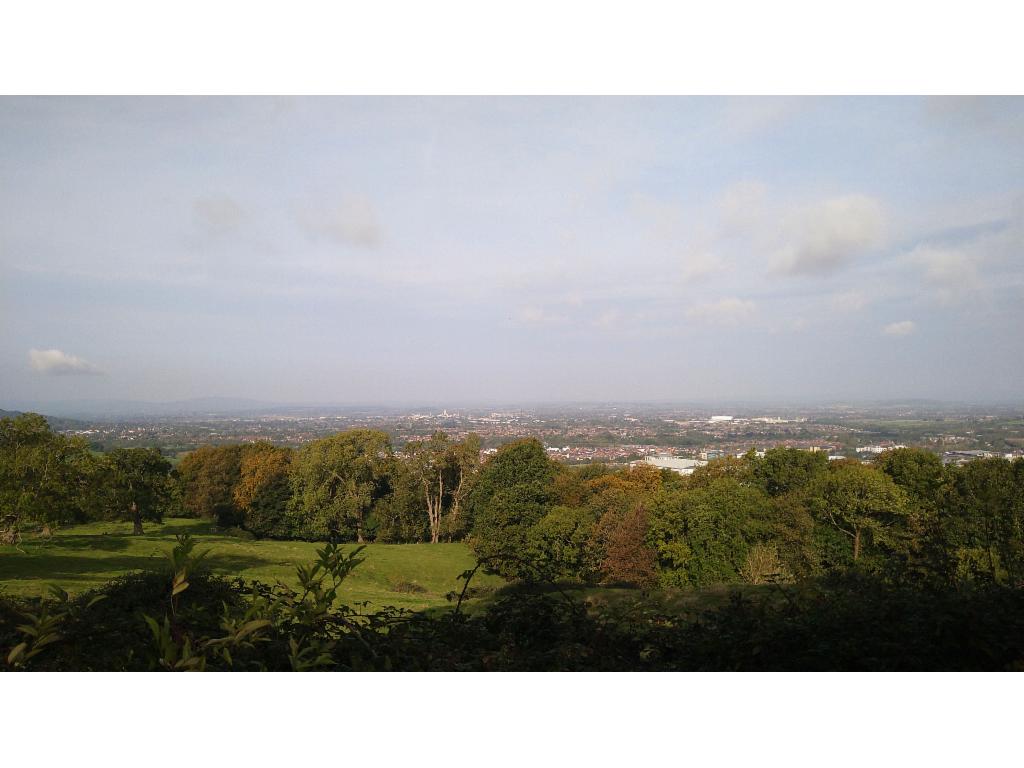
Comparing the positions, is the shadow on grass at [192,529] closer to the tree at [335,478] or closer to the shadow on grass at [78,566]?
the shadow on grass at [78,566]

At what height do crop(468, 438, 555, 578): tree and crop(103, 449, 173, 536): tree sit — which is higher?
crop(103, 449, 173, 536): tree

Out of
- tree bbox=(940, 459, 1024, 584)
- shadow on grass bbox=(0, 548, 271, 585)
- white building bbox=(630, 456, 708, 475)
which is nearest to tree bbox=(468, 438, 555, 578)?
white building bbox=(630, 456, 708, 475)

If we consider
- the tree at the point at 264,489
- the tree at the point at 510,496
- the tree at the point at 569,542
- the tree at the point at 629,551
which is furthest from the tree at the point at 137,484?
the tree at the point at 629,551

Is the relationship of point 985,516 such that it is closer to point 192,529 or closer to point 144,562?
point 144,562

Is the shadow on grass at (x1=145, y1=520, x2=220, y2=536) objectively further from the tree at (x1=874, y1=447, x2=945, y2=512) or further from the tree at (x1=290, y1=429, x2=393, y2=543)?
the tree at (x1=874, y1=447, x2=945, y2=512)
